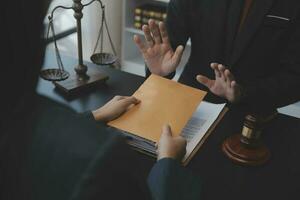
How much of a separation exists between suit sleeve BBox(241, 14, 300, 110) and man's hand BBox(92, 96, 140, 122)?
506 mm

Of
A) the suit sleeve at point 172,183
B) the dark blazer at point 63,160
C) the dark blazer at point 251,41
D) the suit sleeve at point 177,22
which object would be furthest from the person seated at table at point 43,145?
the suit sleeve at point 177,22

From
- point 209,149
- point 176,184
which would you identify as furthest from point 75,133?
point 209,149

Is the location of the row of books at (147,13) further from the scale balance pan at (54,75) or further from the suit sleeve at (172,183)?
the suit sleeve at (172,183)

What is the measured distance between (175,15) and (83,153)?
1.25 meters

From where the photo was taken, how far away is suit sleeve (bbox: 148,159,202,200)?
29.1 inches

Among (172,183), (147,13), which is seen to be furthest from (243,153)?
(147,13)

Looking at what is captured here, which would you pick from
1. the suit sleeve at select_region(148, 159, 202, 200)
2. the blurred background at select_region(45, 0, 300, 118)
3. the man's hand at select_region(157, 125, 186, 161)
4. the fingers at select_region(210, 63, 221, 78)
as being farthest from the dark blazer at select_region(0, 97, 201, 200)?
the blurred background at select_region(45, 0, 300, 118)

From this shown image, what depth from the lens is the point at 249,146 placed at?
3.20 ft

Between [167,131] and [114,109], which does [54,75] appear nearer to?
[114,109]

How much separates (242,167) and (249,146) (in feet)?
0.21

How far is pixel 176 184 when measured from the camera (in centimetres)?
76

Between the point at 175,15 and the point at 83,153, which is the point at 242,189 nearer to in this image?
the point at 83,153

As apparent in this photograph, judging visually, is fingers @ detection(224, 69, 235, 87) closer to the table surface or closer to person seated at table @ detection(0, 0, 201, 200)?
the table surface

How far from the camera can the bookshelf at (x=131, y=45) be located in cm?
270
